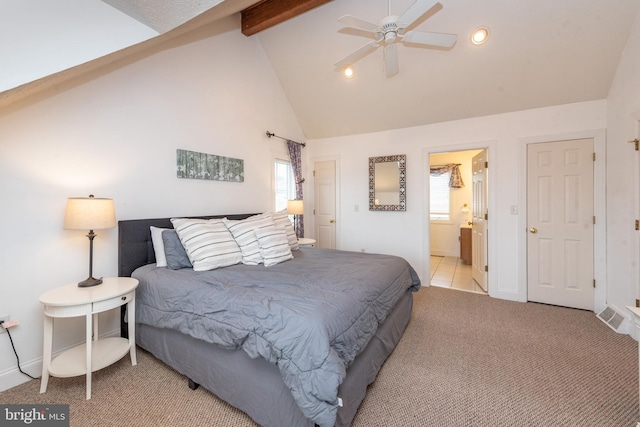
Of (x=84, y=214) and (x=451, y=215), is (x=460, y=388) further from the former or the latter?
(x=451, y=215)

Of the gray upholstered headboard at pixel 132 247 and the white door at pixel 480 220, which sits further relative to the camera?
the white door at pixel 480 220

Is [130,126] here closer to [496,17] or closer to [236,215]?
[236,215]

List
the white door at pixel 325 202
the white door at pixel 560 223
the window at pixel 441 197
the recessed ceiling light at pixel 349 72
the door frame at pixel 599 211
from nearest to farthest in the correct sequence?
the door frame at pixel 599 211 → the white door at pixel 560 223 → the recessed ceiling light at pixel 349 72 → the white door at pixel 325 202 → the window at pixel 441 197

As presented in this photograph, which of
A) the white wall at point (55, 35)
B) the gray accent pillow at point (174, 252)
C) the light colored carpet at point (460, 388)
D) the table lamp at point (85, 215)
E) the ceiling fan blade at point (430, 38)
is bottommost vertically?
the light colored carpet at point (460, 388)

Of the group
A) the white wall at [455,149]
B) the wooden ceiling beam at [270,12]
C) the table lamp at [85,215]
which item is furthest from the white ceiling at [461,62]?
the table lamp at [85,215]

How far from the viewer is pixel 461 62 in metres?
3.22

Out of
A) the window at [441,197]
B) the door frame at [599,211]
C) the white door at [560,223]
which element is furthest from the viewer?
the window at [441,197]

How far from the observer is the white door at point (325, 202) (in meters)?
5.02

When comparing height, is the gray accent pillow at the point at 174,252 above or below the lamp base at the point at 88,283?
above

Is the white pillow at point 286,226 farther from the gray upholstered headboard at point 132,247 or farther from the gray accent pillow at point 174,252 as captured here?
the gray upholstered headboard at point 132,247

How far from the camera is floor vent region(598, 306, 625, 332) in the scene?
8.93ft

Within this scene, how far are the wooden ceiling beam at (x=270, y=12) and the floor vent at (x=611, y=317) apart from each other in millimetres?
4465

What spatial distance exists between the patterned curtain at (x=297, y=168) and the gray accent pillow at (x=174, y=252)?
2345 millimetres

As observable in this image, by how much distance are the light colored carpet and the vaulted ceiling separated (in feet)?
6.62
